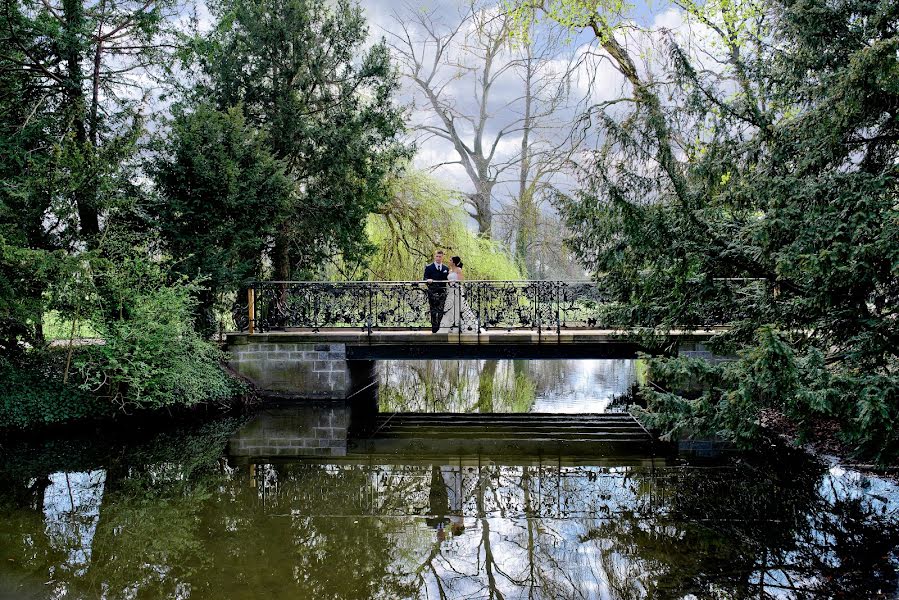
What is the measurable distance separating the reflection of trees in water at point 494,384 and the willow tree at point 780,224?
6946 millimetres

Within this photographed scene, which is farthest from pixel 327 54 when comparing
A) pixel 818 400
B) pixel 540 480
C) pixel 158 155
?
pixel 818 400

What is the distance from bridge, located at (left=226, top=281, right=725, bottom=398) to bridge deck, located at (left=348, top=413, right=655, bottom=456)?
123 centimetres

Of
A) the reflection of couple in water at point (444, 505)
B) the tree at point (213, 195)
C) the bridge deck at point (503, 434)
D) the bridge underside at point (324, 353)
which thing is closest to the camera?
the reflection of couple in water at point (444, 505)

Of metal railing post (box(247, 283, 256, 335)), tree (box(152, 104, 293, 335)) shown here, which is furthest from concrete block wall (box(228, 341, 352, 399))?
tree (box(152, 104, 293, 335))

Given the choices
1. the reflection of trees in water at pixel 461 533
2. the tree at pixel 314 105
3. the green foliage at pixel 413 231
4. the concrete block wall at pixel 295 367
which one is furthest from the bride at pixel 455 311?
the reflection of trees in water at pixel 461 533

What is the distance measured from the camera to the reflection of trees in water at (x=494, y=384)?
12906mm

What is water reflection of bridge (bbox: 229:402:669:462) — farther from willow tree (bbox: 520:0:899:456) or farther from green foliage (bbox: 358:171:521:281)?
green foliage (bbox: 358:171:521:281)

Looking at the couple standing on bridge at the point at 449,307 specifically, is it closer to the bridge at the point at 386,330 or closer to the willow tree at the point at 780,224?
the bridge at the point at 386,330

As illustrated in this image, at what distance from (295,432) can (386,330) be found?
11.1 ft

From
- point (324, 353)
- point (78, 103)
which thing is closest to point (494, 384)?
point (324, 353)

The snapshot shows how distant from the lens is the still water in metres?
4.74

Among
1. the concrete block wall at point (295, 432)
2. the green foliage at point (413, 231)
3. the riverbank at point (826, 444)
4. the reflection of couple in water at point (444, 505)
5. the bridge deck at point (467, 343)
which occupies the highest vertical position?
the green foliage at point (413, 231)

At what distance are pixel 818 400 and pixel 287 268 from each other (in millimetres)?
12535

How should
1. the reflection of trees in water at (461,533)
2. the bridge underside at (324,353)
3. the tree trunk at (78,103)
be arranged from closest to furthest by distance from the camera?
the reflection of trees in water at (461,533), the tree trunk at (78,103), the bridge underside at (324,353)
